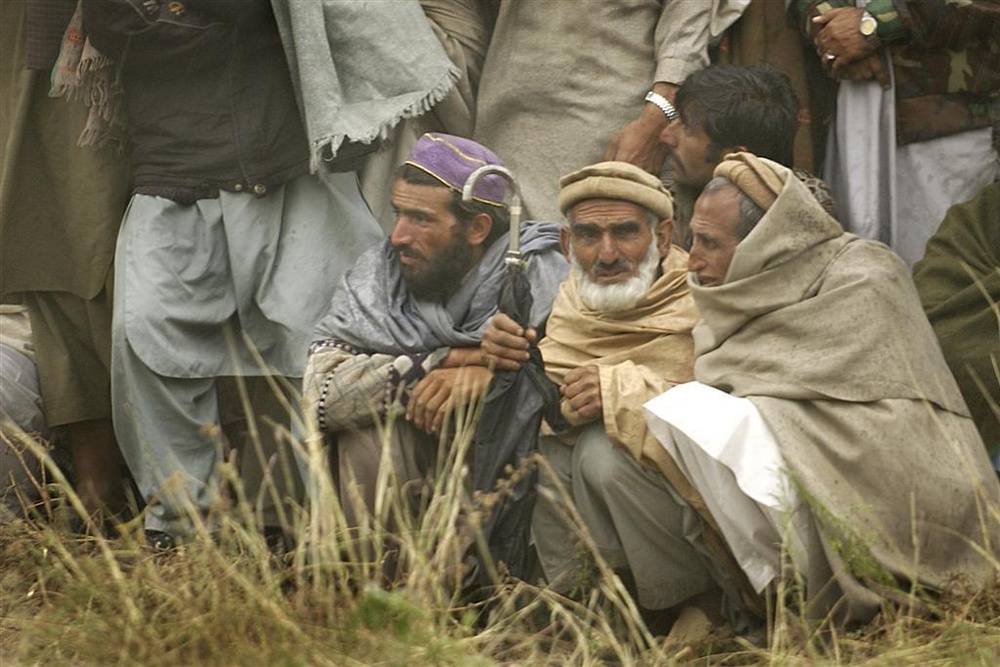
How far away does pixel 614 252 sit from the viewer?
5.41 meters

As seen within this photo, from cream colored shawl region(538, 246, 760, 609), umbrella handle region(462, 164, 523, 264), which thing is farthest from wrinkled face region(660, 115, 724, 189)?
umbrella handle region(462, 164, 523, 264)

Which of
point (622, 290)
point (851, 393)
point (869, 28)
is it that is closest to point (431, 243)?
point (622, 290)

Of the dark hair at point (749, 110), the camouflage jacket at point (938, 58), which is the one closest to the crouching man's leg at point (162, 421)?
the dark hair at point (749, 110)

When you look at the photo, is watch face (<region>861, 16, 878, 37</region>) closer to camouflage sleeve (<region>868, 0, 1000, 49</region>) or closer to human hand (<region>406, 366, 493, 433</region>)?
camouflage sleeve (<region>868, 0, 1000, 49</region>)

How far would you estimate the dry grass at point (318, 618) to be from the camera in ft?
13.1

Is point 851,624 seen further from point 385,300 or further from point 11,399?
point 11,399

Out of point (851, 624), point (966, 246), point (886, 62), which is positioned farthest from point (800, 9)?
point (851, 624)

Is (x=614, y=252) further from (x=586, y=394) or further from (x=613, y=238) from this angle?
(x=586, y=394)

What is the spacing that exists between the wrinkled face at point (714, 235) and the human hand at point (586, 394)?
1.36 ft

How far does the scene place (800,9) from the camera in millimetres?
5961

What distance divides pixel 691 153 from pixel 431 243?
864 millimetres

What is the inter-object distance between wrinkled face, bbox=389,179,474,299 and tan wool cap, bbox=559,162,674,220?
392 mm

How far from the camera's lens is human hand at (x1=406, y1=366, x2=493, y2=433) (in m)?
5.35

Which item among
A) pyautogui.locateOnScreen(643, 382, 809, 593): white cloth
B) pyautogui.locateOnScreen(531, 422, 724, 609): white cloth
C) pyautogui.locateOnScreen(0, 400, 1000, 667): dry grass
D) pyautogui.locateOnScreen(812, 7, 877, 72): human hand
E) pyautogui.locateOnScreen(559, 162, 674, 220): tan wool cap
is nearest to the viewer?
pyautogui.locateOnScreen(0, 400, 1000, 667): dry grass
